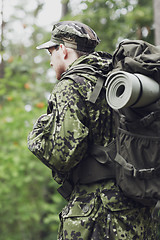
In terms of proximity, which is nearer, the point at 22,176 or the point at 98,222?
Result: the point at 98,222

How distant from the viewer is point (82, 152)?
114 inches

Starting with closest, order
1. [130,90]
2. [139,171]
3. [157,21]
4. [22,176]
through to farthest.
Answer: [130,90] < [139,171] < [157,21] < [22,176]

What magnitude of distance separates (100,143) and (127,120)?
371 millimetres

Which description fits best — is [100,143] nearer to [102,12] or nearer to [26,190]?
[102,12]

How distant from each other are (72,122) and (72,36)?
711 mm

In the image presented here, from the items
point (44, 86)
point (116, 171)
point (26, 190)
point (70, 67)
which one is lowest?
point (26, 190)

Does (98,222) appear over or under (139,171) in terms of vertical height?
under

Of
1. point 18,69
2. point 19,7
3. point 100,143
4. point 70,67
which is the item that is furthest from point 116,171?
point 19,7

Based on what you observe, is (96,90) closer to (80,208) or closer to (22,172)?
(80,208)

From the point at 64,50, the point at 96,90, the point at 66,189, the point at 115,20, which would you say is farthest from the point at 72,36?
the point at 115,20

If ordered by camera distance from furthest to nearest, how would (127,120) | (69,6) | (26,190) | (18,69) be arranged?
(18,69), (69,6), (26,190), (127,120)

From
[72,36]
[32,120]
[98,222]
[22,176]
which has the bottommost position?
[22,176]

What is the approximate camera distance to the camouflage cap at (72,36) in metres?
3.20

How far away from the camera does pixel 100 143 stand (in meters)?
2.99
